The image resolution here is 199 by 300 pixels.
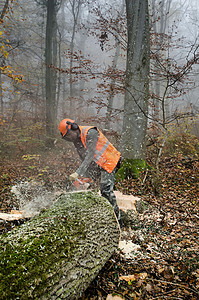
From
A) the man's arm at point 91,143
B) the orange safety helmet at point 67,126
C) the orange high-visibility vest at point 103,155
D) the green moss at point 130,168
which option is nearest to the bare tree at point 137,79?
the green moss at point 130,168

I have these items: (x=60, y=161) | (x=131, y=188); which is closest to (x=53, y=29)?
(x=60, y=161)

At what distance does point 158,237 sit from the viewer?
3.03 metres

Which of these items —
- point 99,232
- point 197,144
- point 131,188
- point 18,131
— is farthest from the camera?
point 18,131

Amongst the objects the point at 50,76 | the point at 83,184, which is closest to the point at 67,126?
the point at 83,184

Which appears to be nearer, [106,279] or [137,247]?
[106,279]

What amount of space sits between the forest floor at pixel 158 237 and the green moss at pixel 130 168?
0.18m

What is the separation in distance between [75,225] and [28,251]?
22.8 inches

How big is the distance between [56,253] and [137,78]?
504 centimetres

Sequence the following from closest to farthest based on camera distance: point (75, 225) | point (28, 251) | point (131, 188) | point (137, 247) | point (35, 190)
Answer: point (28, 251) < point (75, 225) < point (137, 247) < point (131, 188) < point (35, 190)

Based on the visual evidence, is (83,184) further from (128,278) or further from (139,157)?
(139,157)

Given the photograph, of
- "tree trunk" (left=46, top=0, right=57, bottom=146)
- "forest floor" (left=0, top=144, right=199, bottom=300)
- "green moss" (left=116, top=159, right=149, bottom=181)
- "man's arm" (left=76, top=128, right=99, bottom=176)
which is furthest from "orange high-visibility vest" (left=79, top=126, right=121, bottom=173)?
"tree trunk" (left=46, top=0, right=57, bottom=146)

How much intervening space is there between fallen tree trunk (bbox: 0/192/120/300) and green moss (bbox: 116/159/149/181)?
282 cm

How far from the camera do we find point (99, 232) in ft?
7.55

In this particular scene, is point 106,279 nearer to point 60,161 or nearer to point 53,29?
point 60,161
